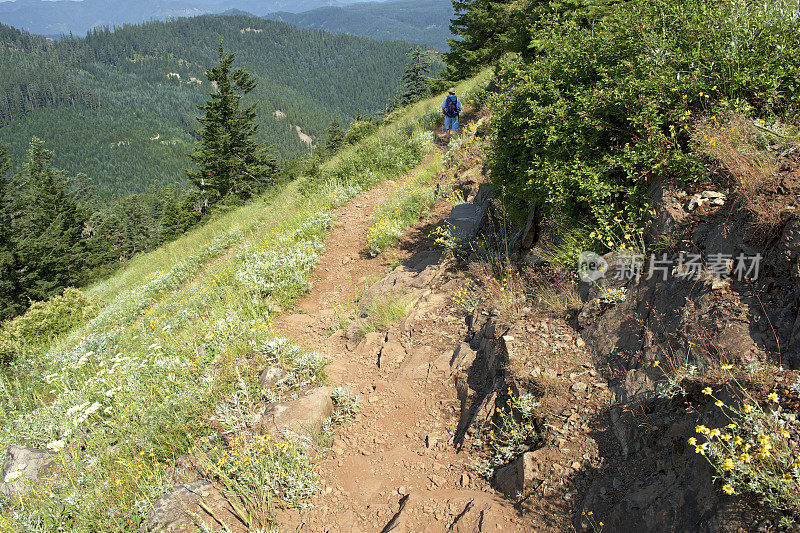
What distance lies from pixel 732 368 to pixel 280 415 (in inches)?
140

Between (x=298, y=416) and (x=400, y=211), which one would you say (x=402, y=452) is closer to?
(x=298, y=416)

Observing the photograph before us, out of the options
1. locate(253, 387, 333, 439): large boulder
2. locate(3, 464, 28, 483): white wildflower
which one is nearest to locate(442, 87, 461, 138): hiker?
locate(253, 387, 333, 439): large boulder

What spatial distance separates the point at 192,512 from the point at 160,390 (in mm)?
2192

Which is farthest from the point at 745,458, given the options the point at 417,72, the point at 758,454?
the point at 417,72

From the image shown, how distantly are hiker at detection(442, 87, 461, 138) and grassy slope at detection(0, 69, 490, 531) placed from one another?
4635 mm

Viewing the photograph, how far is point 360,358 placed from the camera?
567cm

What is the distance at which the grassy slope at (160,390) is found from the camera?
3730 mm

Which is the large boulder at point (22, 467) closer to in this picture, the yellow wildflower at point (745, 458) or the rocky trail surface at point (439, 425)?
the rocky trail surface at point (439, 425)

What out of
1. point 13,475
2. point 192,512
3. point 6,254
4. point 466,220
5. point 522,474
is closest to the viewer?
point 522,474

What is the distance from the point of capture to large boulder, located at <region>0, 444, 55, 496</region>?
13.8 ft

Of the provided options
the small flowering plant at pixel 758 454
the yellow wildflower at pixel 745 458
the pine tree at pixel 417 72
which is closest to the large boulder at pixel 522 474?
the small flowering plant at pixel 758 454

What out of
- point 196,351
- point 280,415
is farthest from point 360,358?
point 196,351

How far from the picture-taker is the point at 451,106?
499 inches

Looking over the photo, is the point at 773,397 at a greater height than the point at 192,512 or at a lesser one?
greater
